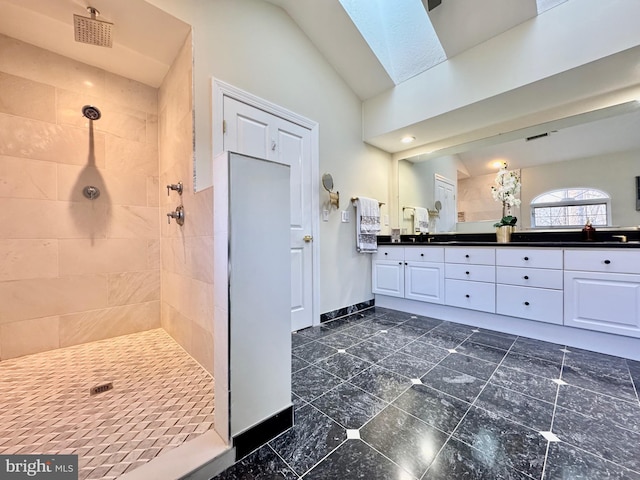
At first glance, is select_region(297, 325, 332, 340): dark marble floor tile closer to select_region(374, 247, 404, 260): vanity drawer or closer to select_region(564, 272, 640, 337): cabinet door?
select_region(374, 247, 404, 260): vanity drawer

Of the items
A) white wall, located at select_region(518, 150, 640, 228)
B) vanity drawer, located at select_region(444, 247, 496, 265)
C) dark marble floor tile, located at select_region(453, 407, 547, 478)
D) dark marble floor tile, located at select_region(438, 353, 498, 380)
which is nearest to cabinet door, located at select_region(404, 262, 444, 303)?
vanity drawer, located at select_region(444, 247, 496, 265)

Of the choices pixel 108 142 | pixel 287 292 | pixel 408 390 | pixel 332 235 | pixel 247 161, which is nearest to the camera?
pixel 247 161

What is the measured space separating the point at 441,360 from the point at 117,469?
1.79 meters

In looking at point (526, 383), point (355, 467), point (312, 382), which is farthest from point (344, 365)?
point (526, 383)

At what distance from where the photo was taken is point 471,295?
2.45 m

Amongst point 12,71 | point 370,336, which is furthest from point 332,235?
point 12,71

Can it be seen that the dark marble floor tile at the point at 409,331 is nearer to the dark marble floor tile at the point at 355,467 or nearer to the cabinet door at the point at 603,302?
the cabinet door at the point at 603,302

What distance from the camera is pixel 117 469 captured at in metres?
0.88

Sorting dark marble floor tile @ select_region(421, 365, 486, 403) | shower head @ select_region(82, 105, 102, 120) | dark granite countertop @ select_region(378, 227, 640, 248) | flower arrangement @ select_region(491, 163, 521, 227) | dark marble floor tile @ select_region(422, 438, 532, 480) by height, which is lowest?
dark marble floor tile @ select_region(421, 365, 486, 403)

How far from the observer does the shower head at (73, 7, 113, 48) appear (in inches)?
57.3

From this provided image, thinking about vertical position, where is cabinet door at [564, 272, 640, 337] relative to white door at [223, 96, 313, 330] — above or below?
below

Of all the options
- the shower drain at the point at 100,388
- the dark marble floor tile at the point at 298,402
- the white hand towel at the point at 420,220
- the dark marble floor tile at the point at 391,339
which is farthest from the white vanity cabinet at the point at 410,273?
the shower drain at the point at 100,388

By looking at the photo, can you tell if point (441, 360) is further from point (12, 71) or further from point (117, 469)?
point (12, 71)

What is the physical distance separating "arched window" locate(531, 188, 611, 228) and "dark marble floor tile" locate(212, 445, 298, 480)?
116 inches
